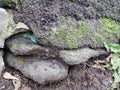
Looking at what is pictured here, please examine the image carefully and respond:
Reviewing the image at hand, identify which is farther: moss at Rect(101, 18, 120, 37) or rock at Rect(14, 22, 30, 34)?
moss at Rect(101, 18, 120, 37)

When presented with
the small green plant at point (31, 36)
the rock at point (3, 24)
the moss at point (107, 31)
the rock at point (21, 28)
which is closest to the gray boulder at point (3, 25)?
the rock at point (3, 24)

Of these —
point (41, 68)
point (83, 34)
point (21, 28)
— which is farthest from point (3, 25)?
point (83, 34)

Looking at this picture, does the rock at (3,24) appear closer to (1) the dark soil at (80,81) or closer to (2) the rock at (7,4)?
(2) the rock at (7,4)

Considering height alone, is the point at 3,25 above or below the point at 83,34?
above

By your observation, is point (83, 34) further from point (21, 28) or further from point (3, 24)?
point (3, 24)

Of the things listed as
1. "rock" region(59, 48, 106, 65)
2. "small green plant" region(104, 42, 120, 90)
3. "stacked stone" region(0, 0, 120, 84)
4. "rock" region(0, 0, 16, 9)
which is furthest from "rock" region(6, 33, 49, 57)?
"small green plant" region(104, 42, 120, 90)

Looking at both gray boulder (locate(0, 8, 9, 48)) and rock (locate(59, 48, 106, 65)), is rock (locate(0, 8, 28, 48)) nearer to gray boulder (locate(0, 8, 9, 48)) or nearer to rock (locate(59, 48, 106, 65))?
gray boulder (locate(0, 8, 9, 48))

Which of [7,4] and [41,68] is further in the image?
[7,4]

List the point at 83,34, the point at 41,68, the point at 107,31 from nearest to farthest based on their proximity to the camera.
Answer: the point at 41,68 → the point at 83,34 → the point at 107,31
